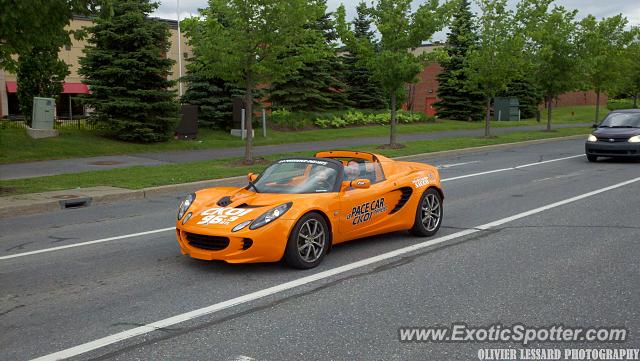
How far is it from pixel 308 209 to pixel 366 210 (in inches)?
41.9

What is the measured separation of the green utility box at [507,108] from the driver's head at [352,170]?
141 ft

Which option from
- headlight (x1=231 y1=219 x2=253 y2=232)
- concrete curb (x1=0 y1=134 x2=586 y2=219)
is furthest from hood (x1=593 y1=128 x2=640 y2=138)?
headlight (x1=231 y1=219 x2=253 y2=232)

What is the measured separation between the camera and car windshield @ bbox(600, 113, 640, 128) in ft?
61.0

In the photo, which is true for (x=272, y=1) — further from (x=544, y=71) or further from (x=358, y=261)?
(x=544, y=71)

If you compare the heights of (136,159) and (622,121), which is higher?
(622,121)

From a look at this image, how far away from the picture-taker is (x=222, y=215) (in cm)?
659

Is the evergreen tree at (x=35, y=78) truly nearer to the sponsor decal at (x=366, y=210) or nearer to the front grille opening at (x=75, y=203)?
the front grille opening at (x=75, y=203)

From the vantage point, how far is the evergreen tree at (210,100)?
29.4 m

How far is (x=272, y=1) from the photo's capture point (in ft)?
56.0

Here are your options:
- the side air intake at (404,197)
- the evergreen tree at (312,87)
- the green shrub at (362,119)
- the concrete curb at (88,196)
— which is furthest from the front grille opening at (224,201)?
the evergreen tree at (312,87)

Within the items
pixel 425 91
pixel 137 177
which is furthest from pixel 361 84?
pixel 137 177

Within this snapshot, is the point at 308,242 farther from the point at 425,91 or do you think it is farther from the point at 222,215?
the point at 425,91

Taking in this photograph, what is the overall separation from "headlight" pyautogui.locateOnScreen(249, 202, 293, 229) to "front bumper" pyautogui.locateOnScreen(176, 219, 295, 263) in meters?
0.05

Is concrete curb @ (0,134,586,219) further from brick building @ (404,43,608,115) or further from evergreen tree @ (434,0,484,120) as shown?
brick building @ (404,43,608,115)
